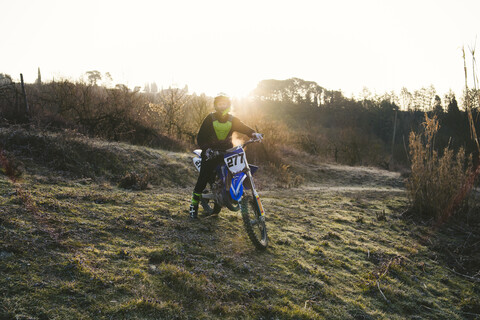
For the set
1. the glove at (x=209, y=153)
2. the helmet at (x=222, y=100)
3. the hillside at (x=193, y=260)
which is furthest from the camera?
the helmet at (x=222, y=100)

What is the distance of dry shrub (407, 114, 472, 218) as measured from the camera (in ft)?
22.7

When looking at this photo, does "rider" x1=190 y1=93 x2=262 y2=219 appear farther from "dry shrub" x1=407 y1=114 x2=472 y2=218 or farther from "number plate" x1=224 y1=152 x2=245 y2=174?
"dry shrub" x1=407 y1=114 x2=472 y2=218

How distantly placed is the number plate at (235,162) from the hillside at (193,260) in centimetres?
106

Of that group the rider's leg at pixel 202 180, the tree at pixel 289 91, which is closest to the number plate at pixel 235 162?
the rider's leg at pixel 202 180

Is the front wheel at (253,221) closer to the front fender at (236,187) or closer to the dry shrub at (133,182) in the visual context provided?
the front fender at (236,187)

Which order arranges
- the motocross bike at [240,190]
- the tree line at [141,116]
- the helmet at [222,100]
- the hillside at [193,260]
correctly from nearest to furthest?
the hillside at [193,260]
the motocross bike at [240,190]
the helmet at [222,100]
the tree line at [141,116]

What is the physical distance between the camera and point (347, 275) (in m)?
3.96

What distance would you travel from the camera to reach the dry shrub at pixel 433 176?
692 centimetres

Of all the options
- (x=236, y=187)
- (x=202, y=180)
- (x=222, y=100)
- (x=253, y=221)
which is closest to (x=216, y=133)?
(x=222, y=100)

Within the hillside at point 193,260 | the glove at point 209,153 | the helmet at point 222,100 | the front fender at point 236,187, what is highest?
the helmet at point 222,100

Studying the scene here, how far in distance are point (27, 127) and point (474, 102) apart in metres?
10.5

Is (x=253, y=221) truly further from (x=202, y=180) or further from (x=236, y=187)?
(x=202, y=180)

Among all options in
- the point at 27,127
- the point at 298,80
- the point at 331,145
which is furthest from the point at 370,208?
the point at 298,80

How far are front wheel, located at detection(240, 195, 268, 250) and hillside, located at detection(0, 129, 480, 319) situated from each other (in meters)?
0.19
